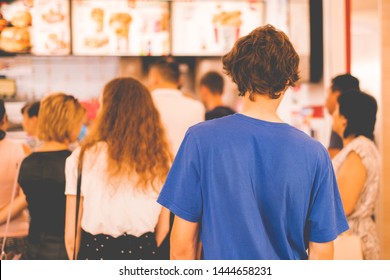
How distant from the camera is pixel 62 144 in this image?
2.60m

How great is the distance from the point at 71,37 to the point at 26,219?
1.79m

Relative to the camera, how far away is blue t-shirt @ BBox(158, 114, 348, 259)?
1.57 m

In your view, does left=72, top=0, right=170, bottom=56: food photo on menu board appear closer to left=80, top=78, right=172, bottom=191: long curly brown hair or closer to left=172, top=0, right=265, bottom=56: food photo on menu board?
left=172, top=0, right=265, bottom=56: food photo on menu board

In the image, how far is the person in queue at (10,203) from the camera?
8.77 ft

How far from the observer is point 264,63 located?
5.19ft

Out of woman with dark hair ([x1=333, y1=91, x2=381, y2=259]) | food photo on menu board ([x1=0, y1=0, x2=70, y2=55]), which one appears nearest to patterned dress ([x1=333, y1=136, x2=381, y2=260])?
woman with dark hair ([x1=333, y1=91, x2=381, y2=259])

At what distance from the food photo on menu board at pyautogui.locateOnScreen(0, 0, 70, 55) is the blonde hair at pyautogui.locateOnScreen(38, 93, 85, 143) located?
158cm

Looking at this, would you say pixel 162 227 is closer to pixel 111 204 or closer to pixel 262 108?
pixel 111 204

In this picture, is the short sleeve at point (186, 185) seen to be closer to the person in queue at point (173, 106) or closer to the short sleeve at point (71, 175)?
the short sleeve at point (71, 175)

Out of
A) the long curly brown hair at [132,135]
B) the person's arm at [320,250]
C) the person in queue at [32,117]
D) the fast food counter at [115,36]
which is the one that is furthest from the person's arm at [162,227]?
the fast food counter at [115,36]

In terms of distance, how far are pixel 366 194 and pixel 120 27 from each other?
2.29 meters
